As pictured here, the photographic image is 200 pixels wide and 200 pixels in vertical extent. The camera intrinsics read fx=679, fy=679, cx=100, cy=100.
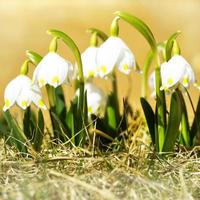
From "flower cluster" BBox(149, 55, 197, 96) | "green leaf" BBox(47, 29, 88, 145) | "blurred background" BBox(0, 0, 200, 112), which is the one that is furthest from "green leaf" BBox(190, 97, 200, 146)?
"blurred background" BBox(0, 0, 200, 112)

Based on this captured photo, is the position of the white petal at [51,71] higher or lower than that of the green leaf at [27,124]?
higher

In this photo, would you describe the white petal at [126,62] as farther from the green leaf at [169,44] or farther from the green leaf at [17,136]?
the green leaf at [17,136]

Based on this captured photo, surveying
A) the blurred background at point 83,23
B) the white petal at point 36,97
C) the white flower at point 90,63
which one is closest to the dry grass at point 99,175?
the white petal at point 36,97

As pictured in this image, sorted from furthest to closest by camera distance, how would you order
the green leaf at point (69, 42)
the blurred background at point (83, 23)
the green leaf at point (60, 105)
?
the blurred background at point (83, 23) < the green leaf at point (60, 105) < the green leaf at point (69, 42)

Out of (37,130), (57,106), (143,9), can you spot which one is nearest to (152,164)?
(37,130)

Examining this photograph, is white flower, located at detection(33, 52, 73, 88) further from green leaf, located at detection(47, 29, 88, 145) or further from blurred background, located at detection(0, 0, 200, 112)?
blurred background, located at detection(0, 0, 200, 112)

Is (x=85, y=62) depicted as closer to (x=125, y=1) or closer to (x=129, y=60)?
(x=129, y=60)

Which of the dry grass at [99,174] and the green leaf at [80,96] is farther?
the green leaf at [80,96]
